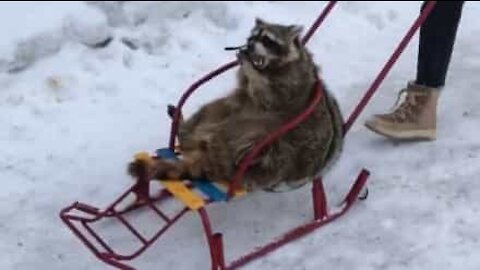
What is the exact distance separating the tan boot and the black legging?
0.05m

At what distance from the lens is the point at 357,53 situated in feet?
16.9

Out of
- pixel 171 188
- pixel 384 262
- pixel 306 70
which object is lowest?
pixel 384 262

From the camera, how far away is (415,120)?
401 cm

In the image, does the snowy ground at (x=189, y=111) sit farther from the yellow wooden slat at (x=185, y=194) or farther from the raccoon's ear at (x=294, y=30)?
the raccoon's ear at (x=294, y=30)

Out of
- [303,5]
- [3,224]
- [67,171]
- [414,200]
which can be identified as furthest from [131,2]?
[414,200]

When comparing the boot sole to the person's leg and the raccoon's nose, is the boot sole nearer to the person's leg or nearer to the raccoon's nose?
the person's leg

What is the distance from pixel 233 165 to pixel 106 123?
127 centimetres

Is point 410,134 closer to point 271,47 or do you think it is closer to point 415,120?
point 415,120

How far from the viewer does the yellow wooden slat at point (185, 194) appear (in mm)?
3189

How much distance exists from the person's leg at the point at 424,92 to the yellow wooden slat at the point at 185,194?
3.52 feet

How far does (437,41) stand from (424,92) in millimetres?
235

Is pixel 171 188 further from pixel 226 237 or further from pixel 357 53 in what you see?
pixel 357 53

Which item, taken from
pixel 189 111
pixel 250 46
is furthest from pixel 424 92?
pixel 189 111

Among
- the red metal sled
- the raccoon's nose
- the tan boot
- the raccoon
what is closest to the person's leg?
the tan boot
